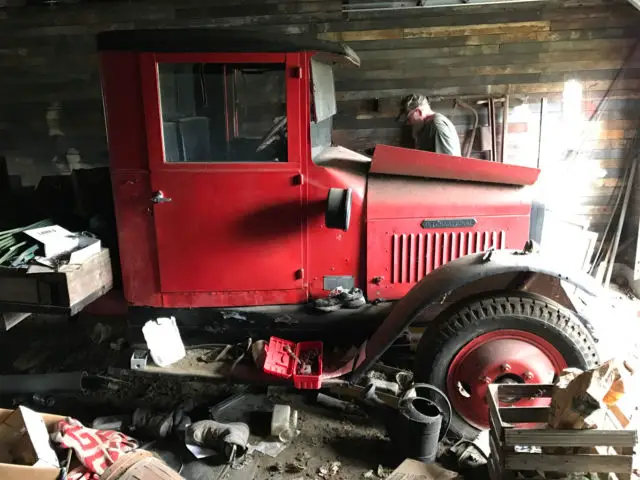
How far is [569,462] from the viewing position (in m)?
2.30

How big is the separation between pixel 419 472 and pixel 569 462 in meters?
0.71

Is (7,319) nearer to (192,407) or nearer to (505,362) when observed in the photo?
(192,407)

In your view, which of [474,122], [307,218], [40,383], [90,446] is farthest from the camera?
[474,122]

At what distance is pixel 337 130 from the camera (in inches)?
224

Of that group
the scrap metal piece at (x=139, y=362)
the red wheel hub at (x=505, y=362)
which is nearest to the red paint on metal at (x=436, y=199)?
the red wheel hub at (x=505, y=362)

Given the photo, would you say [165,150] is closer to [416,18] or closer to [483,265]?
[483,265]

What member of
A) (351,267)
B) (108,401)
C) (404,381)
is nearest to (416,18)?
(351,267)

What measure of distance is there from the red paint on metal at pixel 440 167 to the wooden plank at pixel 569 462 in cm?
165

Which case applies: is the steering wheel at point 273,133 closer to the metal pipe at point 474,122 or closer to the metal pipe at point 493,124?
the metal pipe at point 474,122

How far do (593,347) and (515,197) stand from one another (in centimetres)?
104

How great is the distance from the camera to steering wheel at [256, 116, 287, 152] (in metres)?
3.05

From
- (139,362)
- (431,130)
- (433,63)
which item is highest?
(433,63)

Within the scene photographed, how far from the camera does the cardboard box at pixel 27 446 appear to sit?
228 centimetres

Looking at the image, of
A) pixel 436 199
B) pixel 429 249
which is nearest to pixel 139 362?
pixel 429 249
